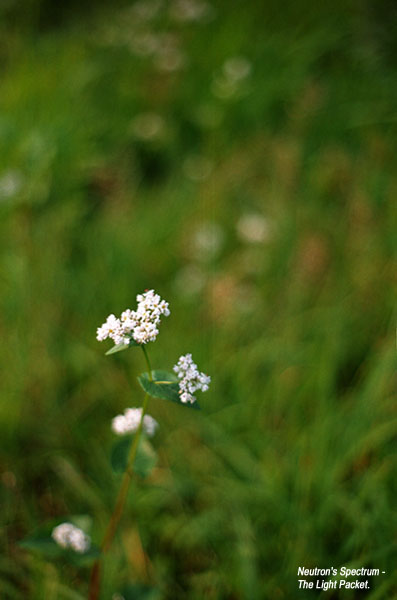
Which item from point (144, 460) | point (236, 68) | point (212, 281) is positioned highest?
point (236, 68)

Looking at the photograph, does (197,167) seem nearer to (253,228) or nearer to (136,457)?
(253,228)

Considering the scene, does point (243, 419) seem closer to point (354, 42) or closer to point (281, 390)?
point (281, 390)

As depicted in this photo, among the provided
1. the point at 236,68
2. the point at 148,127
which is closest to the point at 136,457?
the point at 148,127

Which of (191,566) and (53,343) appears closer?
(191,566)

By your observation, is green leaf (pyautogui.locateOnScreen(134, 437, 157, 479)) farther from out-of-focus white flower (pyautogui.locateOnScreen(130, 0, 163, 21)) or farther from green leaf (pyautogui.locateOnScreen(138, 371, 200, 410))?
out-of-focus white flower (pyautogui.locateOnScreen(130, 0, 163, 21))

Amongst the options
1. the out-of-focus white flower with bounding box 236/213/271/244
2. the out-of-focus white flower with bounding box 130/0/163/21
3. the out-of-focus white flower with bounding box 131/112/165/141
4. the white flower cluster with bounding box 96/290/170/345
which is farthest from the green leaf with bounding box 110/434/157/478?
the out-of-focus white flower with bounding box 130/0/163/21

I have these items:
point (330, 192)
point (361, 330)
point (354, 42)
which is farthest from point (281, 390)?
point (354, 42)

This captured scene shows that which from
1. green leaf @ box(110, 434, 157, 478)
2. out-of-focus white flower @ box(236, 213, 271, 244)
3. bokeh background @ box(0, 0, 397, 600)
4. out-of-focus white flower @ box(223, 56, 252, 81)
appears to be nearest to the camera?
green leaf @ box(110, 434, 157, 478)
